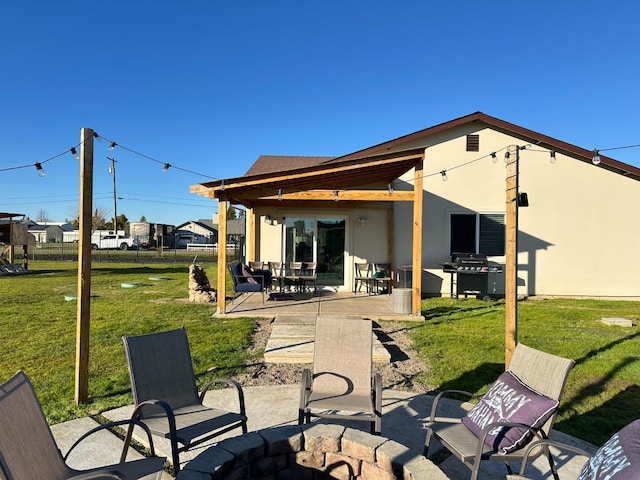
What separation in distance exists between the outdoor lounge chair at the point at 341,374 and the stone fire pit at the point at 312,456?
78cm

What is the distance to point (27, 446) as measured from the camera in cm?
190

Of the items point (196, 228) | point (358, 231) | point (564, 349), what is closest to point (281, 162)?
point (358, 231)

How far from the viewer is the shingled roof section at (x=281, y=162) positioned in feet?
46.9

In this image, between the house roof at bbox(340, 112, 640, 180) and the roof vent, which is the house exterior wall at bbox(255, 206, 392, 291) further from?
the roof vent

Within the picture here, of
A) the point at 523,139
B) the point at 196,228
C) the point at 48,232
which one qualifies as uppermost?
the point at 523,139

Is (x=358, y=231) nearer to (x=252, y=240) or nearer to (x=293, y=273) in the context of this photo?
(x=293, y=273)

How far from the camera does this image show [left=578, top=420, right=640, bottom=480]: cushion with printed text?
157 centimetres

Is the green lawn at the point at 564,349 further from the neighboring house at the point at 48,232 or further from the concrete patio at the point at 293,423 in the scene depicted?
the neighboring house at the point at 48,232

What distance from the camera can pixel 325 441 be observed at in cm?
234

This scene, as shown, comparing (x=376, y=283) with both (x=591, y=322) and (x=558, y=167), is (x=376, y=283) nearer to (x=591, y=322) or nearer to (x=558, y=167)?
(x=591, y=322)

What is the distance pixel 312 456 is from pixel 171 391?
1.37 metres

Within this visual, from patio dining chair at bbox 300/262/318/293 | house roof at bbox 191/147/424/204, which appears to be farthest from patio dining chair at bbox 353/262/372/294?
house roof at bbox 191/147/424/204

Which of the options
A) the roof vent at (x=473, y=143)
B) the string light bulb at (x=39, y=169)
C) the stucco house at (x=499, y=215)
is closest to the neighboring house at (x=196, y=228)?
the stucco house at (x=499, y=215)

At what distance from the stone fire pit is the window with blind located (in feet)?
32.7
